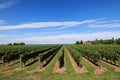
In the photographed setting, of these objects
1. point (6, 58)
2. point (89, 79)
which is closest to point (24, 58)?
point (6, 58)

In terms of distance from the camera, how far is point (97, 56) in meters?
19.2

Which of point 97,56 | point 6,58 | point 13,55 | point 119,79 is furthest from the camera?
point 13,55

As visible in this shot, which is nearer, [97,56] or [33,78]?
[33,78]

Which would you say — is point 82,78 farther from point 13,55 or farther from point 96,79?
point 13,55

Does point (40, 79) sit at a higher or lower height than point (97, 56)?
lower

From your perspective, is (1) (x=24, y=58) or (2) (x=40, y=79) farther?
(1) (x=24, y=58)

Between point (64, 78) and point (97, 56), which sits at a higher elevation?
point (97, 56)

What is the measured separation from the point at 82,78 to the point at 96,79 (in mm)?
1151

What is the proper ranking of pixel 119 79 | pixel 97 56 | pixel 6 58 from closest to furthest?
pixel 119 79 → pixel 97 56 → pixel 6 58

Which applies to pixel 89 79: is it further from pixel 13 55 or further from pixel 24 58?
pixel 13 55

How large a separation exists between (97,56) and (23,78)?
10136mm

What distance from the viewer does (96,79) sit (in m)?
12.3

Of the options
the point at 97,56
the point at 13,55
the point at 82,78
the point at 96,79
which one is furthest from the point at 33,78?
the point at 13,55

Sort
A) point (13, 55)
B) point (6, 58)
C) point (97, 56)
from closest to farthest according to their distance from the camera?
point (97, 56) → point (6, 58) → point (13, 55)
